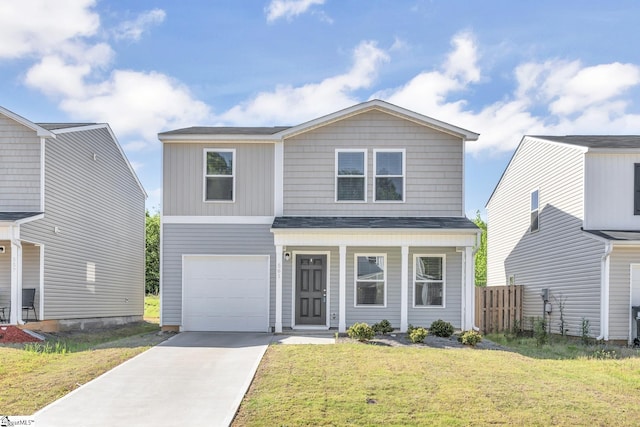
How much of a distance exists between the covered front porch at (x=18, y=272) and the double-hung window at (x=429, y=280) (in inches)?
415

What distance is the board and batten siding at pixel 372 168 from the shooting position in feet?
52.1

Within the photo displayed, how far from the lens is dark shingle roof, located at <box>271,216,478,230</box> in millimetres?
14977

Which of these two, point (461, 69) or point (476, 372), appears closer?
point (476, 372)

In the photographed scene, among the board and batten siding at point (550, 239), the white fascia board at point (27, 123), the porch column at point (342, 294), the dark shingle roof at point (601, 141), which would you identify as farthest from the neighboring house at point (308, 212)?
the dark shingle roof at point (601, 141)

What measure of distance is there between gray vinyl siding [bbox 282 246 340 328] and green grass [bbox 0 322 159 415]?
3565mm

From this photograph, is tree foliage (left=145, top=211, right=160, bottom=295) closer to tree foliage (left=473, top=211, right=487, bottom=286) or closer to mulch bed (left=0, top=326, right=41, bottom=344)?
tree foliage (left=473, top=211, right=487, bottom=286)

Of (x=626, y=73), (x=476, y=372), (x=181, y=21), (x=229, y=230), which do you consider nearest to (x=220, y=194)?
(x=229, y=230)

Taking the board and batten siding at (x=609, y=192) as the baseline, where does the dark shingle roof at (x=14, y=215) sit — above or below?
below

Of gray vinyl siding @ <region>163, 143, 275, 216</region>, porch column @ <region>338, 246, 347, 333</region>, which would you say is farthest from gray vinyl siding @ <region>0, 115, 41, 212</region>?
porch column @ <region>338, 246, 347, 333</region>

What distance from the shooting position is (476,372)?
399 inches

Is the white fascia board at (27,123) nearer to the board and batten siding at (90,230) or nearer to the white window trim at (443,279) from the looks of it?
the board and batten siding at (90,230)

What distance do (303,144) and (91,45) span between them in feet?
27.6

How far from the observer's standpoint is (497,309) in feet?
60.4

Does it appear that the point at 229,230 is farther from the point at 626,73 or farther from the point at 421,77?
the point at 626,73
